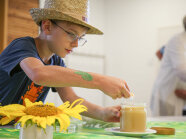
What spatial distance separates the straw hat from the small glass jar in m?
0.44

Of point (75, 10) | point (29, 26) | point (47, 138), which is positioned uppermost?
point (29, 26)

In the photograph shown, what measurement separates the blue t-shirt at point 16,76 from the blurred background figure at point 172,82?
151cm

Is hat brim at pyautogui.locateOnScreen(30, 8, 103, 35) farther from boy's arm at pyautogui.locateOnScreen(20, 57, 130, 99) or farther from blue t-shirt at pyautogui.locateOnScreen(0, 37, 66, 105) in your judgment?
boy's arm at pyautogui.locateOnScreen(20, 57, 130, 99)

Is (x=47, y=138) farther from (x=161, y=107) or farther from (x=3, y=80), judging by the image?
(x=161, y=107)

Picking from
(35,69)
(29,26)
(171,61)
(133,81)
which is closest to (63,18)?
(35,69)

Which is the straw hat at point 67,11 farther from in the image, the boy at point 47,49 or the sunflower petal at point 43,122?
the sunflower petal at point 43,122

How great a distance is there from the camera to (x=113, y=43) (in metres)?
5.48

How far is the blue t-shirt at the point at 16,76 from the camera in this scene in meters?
1.10

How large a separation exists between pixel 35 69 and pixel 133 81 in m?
4.40

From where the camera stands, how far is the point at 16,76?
1.28 metres

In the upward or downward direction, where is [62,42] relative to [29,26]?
downward

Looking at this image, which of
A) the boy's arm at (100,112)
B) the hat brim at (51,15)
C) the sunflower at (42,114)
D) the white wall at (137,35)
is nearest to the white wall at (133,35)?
the white wall at (137,35)

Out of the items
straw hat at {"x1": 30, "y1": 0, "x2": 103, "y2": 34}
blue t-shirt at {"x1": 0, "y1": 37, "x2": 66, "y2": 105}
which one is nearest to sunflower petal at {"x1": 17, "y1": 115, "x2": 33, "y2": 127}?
blue t-shirt at {"x1": 0, "y1": 37, "x2": 66, "y2": 105}

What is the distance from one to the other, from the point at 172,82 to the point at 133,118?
70.5 inches
